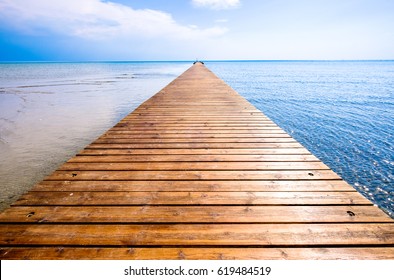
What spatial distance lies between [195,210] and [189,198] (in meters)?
0.20

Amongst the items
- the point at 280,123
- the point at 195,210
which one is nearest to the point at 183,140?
the point at 195,210

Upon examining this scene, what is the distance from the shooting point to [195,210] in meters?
2.09

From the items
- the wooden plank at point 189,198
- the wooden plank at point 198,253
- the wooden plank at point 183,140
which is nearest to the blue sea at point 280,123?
the wooden plank at point 183,140

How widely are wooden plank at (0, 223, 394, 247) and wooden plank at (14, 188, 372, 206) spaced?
323 mm

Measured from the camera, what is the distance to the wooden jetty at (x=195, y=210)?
165 centimetres

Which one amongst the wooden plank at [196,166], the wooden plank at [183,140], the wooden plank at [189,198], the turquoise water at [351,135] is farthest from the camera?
the turquoise water at [351,135]

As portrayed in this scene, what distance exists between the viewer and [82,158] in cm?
322

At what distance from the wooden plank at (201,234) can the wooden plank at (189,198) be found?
0.32 metres

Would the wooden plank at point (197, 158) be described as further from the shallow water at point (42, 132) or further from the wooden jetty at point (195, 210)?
the shallow water at point (42, 132)

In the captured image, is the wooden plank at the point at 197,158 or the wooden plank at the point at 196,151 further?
the wooden plank at the point at 196,151

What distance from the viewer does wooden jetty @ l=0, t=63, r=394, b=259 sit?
1.65 m

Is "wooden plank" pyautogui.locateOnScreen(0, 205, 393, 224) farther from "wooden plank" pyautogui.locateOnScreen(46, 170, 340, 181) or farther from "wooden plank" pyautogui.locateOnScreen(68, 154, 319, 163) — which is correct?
Answer: "wooden plank" pyautogui.locateOnScreen(68, 154, 319, 163)

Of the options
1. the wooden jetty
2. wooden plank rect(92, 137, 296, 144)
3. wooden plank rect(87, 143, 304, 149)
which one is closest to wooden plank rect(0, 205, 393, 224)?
the wooden jetty

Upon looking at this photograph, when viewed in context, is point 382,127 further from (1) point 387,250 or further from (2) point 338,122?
(1) point 387,250
